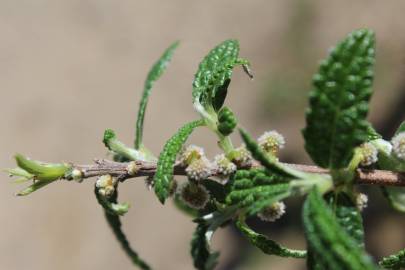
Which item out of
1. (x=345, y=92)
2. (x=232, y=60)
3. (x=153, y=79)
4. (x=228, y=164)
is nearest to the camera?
(x=345, y=92)

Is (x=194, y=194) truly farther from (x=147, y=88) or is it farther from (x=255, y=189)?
(x=147, y=88)

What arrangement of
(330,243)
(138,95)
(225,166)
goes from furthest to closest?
(138,95)
(225,166)
(330,243)

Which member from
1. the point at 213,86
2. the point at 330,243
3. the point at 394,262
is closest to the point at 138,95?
the point at 213,86

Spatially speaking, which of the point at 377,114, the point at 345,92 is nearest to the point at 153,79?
the point at 345,92

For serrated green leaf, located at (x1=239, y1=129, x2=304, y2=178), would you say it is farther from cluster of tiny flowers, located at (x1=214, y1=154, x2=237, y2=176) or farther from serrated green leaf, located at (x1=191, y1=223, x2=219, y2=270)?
serrated green leaf, located at (x1=191, y1=223, x2=219, y2=270)

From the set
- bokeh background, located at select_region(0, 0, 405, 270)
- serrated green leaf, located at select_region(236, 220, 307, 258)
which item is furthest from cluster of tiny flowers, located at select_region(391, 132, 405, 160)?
bokeh background, located at select_region(0, 0, 405, 270)

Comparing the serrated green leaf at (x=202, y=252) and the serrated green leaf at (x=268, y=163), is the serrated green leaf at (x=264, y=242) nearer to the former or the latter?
the serrated green leaf at (x=202, y=252)

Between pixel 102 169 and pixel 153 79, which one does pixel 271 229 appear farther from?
pixel 102 169
